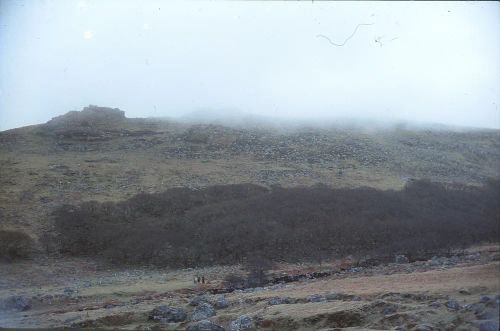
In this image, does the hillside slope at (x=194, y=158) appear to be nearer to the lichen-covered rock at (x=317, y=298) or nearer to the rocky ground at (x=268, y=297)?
the rocky ground at (x=268, y=297)

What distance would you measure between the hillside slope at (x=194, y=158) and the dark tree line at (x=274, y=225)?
2508 mm

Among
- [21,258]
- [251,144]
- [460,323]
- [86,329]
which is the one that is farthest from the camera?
[251,144]

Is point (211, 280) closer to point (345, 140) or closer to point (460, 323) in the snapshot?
point (460, 323)

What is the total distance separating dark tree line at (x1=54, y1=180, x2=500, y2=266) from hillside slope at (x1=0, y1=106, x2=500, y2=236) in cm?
251

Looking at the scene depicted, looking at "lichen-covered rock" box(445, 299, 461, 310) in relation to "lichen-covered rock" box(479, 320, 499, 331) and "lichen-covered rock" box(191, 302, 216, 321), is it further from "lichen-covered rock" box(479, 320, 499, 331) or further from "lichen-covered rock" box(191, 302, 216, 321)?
"lichen-covered rock" box(191, 302, 216, 321)

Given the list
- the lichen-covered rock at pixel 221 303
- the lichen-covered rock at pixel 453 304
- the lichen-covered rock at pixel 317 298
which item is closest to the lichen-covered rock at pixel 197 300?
the lichen-covered rock at pixel 221 303

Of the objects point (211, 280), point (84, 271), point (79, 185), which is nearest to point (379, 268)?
point (211, 280)

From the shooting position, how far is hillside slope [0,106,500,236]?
2848 cm

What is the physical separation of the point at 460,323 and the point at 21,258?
1843 cm

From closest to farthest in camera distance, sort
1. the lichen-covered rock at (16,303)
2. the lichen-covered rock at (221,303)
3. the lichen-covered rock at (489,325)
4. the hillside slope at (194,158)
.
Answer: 1. the lichen-covered rock at (489,325)
2. the lichen-covered rock at (221,303)
3. the lichen-covered rock at (16,303)
4. the hillside slope at (194,158)

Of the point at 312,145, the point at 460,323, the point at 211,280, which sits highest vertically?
the point at 312,145

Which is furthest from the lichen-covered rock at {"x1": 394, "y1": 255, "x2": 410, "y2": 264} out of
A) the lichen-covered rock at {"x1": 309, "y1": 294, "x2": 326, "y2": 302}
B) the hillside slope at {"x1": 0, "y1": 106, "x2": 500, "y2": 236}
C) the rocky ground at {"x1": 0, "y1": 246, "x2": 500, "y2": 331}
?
the hillside slope at {"x1": 0, "y1": 106, "x2": 500, "y2": 236}

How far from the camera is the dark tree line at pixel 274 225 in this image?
2117 cm

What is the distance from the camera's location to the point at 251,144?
38.7 m
